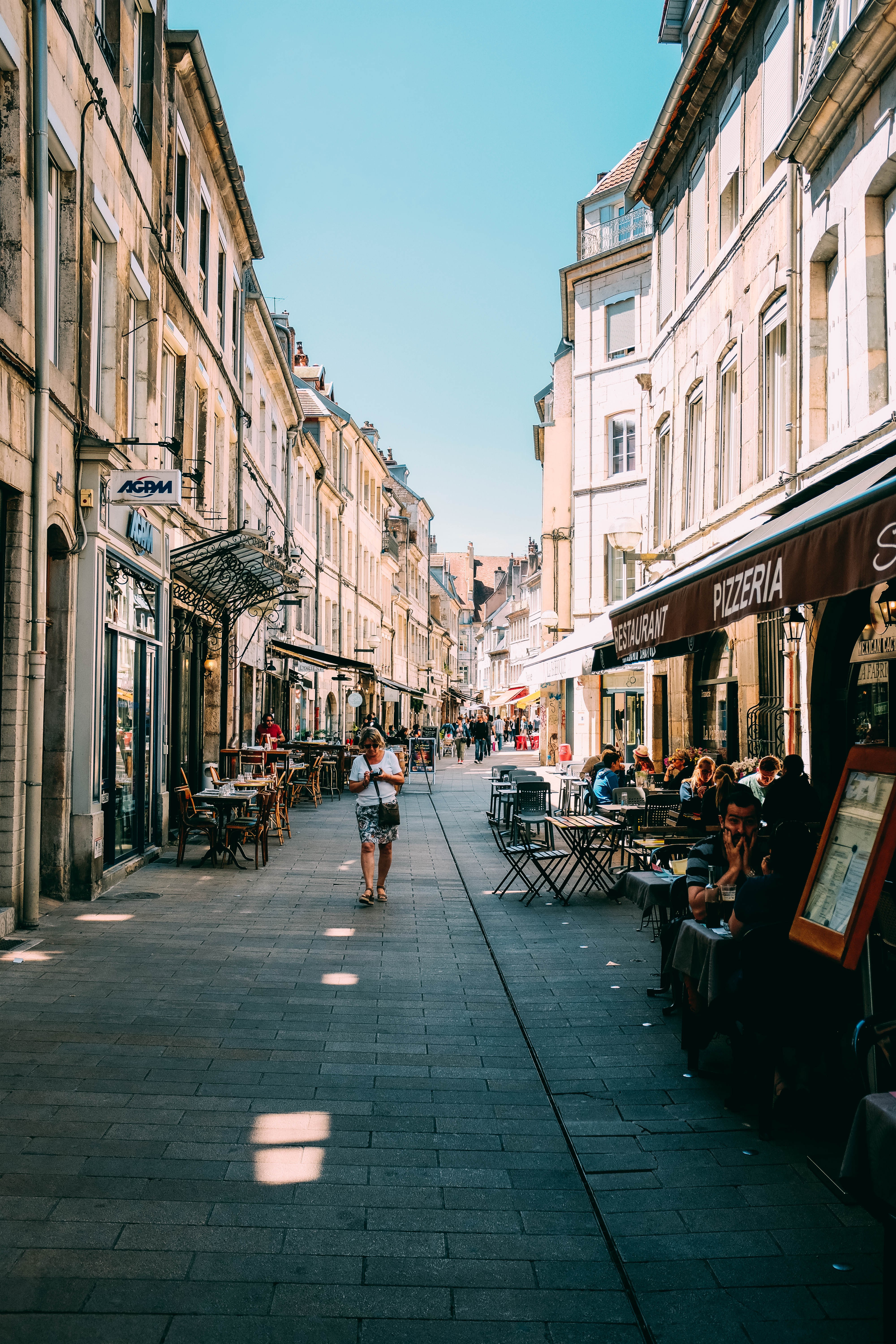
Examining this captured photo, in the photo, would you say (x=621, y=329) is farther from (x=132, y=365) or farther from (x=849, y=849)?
(x=849, y=849)

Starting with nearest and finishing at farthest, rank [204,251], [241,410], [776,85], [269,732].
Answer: [776,85] → [204,251] → [241,410] → [269,732]

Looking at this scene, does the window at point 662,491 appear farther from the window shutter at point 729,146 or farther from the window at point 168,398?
the window at point 168,398

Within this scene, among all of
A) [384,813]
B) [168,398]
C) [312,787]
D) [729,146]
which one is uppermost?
[729,146]

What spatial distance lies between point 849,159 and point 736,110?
5073 millimetres

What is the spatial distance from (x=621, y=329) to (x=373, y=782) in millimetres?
21585

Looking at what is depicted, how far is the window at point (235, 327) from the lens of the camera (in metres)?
20.1

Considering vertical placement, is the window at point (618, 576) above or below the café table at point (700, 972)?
above

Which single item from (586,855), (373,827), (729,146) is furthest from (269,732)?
(729,146)

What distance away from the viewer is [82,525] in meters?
9.85

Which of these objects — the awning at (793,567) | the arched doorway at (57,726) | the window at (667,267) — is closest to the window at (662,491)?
the window at (667,267)

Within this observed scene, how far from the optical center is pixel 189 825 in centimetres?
1261

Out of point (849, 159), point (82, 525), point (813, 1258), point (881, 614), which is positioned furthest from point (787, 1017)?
point (849, 159)

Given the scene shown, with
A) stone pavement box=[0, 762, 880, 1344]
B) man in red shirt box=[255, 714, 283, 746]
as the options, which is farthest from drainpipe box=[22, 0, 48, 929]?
man in red shirt box=[255, 714, 283, 746]

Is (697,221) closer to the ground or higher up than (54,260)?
higher up
